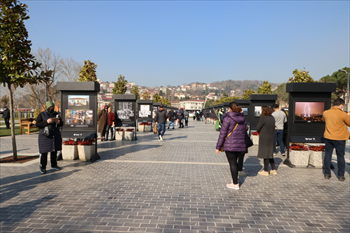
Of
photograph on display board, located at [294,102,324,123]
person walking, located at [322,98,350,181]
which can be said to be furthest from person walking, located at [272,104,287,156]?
person walking, located at [322,98,350,181]

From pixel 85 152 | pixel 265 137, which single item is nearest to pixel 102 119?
pixel 85 152

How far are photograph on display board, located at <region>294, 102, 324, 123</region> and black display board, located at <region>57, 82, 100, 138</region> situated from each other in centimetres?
627

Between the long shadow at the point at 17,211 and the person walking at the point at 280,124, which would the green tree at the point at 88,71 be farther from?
the long shadow at the point at 17,211

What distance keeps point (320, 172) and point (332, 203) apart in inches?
105

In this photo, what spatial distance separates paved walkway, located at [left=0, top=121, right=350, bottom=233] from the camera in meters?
3.81

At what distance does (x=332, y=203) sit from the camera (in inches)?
187

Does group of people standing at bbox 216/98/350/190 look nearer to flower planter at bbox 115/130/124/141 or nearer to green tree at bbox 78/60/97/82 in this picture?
flower planter at bbox 115/130/124/141

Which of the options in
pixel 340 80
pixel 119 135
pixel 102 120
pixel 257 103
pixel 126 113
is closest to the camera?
pixel 102 120

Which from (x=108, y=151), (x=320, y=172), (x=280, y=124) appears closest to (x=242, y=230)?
(x=320, y=172)

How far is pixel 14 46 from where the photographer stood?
25.4 ft

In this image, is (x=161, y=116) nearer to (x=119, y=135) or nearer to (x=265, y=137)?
(x=119, y=135)

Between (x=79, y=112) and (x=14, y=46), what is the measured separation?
262 centimetres

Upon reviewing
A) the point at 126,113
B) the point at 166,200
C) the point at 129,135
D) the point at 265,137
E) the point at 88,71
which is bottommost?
the point at 166,200

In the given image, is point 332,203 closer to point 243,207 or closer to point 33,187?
point 243,207
